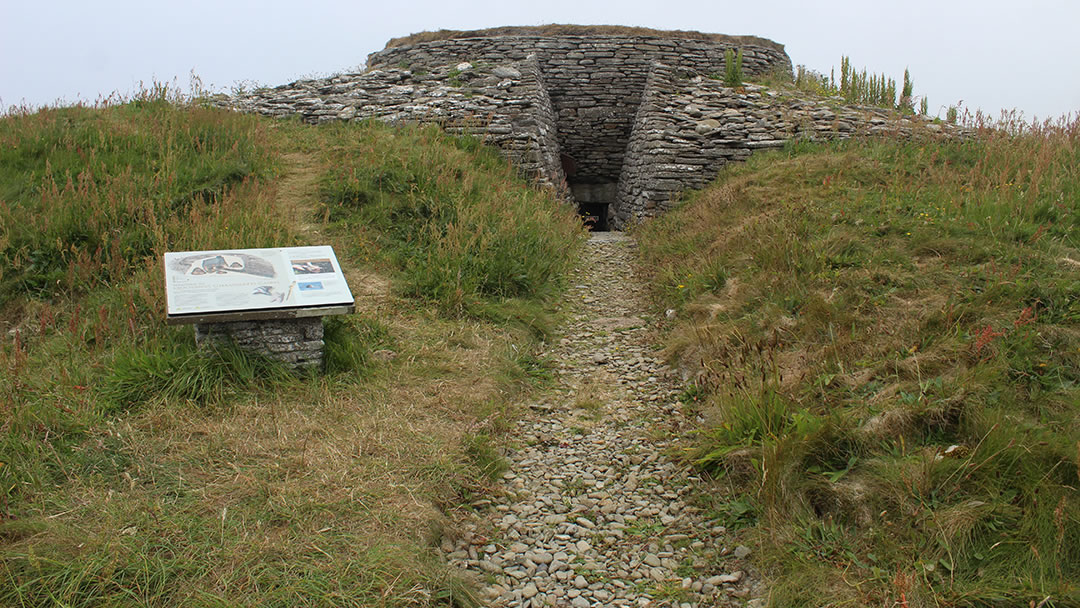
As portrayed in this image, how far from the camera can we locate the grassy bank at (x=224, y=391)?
9.75 feet

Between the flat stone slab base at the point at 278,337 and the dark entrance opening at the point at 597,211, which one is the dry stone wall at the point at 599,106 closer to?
the dark entrance opening at the point at 597,211

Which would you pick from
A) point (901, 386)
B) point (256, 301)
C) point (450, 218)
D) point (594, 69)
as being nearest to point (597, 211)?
point (594, 69)

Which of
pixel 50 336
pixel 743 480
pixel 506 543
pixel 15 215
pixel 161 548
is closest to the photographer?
pixel 161 548

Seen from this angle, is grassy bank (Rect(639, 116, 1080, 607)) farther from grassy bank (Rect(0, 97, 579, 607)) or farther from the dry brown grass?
the dry brown grass

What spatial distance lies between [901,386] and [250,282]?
14.4 ft

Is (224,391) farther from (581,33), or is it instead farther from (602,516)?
(581,33)

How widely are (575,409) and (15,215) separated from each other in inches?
231

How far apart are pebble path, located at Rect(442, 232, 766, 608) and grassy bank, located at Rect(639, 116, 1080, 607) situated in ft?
0.81

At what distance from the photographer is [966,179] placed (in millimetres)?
7562

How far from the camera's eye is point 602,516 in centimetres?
386

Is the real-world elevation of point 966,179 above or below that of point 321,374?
above

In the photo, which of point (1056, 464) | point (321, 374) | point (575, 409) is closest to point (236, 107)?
point (321, 374)

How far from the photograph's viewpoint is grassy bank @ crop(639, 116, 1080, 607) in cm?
300

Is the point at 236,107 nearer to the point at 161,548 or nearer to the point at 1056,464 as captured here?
the point at 161,548
